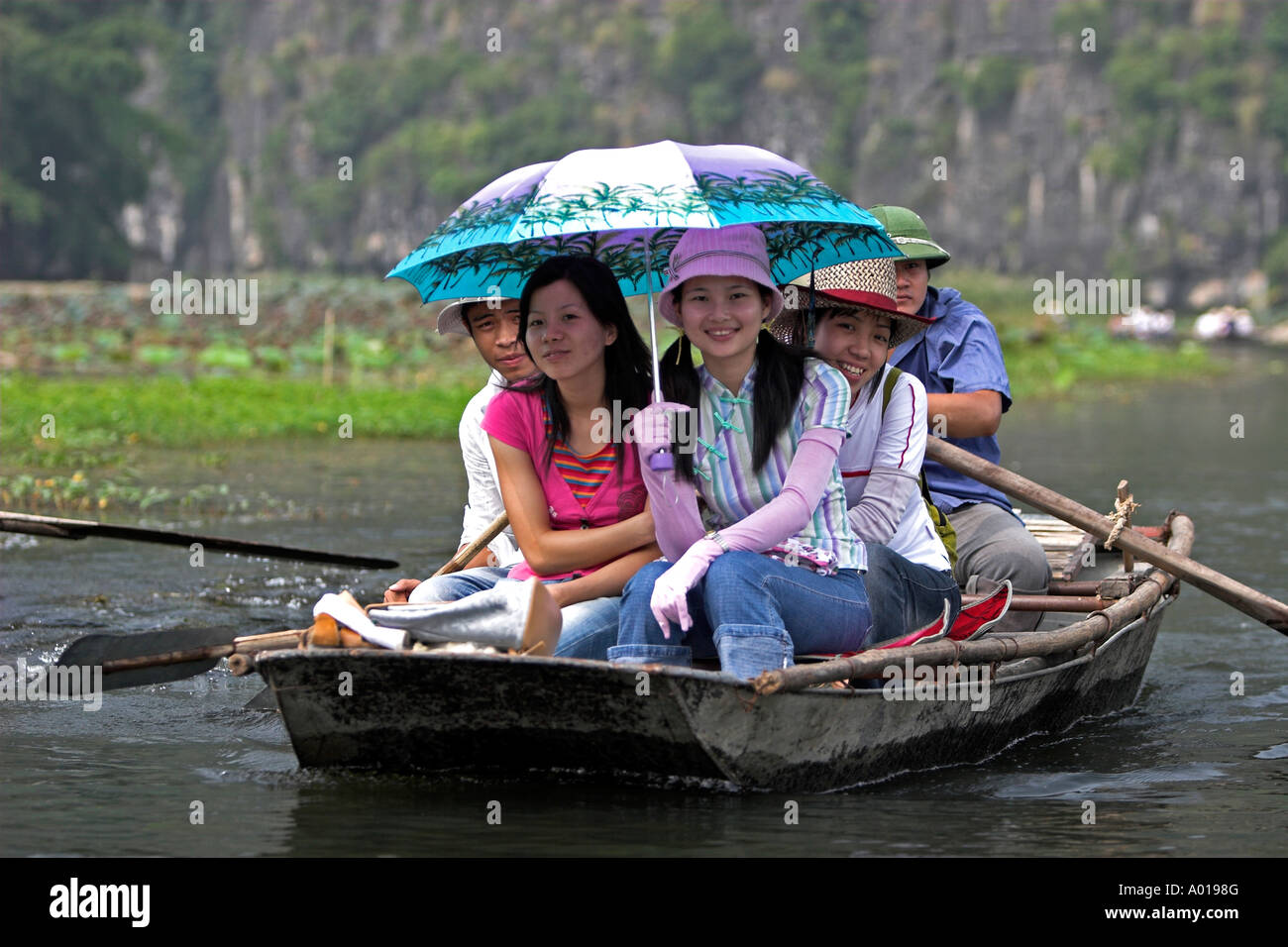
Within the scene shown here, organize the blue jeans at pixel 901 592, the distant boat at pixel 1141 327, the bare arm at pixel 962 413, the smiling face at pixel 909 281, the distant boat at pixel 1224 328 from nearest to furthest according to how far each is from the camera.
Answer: the blue jeans at pixel 901 592 < the bare arm at pixel 962 413 < the smiling face at pixel 909 281 < the distant boat at pixel 1141 327 < the distant boat at pixel 1224 328

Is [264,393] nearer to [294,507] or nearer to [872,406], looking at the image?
[294,507]

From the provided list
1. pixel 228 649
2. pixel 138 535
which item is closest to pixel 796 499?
pixel 228 649

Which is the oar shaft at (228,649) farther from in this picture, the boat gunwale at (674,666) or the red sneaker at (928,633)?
the red sneaker at (928,633)

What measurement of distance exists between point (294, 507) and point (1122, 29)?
56.3m

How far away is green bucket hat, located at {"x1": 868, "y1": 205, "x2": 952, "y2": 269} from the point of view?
6281mm

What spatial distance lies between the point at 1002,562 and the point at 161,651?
2894 mm

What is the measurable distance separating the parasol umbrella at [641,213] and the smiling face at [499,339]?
238 mm

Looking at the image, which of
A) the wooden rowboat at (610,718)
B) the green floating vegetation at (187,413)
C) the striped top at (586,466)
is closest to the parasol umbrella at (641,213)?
the striped top at (586,466)

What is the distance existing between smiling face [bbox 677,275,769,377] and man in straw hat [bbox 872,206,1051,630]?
1.58 metres

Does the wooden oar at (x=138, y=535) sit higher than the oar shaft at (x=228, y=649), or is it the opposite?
the wooden oar at (x=138, y=535)

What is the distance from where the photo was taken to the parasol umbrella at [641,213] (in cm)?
468

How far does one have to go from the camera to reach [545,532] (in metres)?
5.04

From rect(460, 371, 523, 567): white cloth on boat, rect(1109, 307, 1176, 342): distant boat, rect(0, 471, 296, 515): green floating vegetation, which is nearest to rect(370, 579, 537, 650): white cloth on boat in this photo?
rect(460, 371, 523, 567): white cloth on boat

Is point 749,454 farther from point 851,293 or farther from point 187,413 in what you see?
point 187,413
